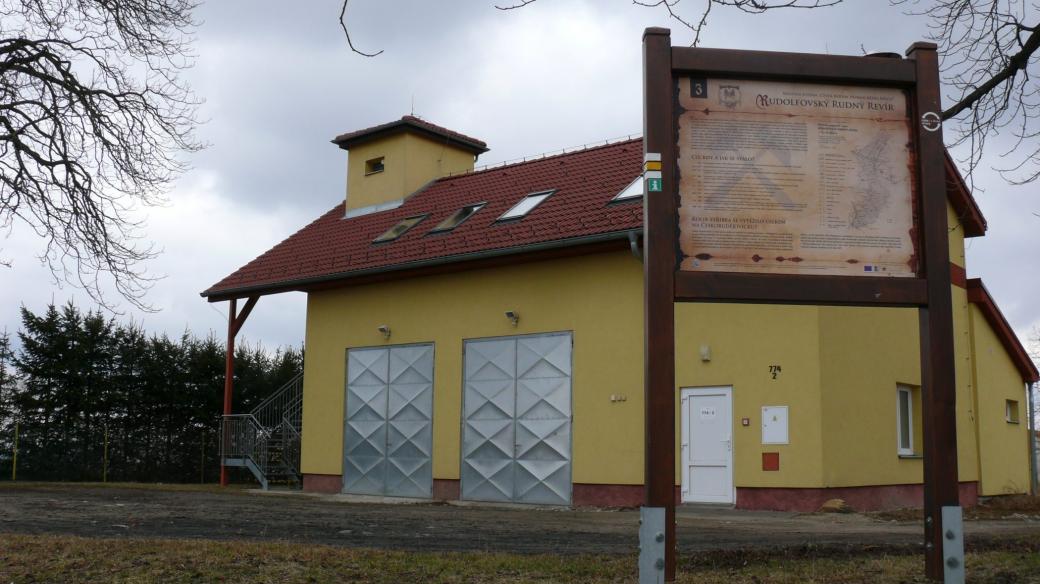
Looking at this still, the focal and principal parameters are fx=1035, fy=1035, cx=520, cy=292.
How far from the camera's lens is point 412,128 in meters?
22.5

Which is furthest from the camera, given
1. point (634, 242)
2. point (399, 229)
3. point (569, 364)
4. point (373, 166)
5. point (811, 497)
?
point (373, 166)

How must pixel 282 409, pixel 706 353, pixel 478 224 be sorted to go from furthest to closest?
1. pixel 282 409
2. pixel 478 224
3. pixel 706 353

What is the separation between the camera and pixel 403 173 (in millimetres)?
22453

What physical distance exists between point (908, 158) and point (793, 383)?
30.2ft

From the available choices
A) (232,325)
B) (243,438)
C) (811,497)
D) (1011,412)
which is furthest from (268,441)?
(1011,412)

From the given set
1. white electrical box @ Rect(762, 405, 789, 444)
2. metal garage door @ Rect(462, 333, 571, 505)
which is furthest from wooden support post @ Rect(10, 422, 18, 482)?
white electrical box @ Rect(762, 405, 789, 444)

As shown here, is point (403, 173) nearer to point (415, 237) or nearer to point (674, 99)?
point (415, 237)

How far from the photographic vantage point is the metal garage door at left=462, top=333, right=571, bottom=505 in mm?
16422

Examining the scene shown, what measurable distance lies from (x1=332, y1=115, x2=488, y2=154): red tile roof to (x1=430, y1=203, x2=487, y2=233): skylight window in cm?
339

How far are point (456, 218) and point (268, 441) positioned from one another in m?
6.40

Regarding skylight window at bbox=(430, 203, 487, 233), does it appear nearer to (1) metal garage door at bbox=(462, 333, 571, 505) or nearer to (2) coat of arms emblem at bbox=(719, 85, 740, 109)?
(1) metal garage door at bbox=(462, 333, 571, 505)

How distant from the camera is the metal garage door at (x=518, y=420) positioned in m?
16.4

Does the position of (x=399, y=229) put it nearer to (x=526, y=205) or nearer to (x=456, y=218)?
(x=456, y=218)

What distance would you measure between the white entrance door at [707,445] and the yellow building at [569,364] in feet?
0.10
